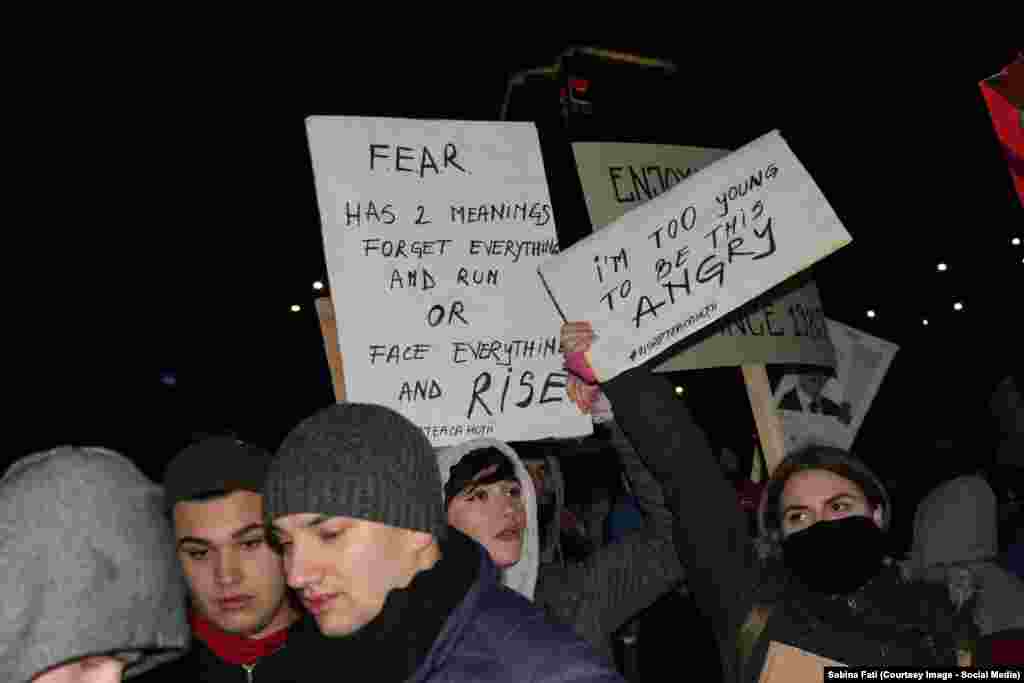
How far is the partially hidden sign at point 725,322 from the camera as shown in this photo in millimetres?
3949

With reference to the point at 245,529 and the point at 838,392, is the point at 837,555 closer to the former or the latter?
the point at 245,529

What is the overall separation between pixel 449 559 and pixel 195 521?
101 cm

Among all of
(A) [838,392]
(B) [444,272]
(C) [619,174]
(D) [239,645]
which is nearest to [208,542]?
(D) [239,645]

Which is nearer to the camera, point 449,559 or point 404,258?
point 449,559

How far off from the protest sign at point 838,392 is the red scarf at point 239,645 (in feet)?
7.51

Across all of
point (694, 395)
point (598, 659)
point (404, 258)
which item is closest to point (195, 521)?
point (404, 258)

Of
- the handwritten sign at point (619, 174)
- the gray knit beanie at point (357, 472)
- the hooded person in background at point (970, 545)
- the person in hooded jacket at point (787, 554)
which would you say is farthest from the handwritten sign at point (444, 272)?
the hooded person in background at point (970, 545)

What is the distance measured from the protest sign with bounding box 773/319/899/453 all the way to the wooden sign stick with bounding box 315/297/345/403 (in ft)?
5.91

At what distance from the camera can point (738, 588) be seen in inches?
116

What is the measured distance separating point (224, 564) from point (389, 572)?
36.3 inches

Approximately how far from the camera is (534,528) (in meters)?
3.45

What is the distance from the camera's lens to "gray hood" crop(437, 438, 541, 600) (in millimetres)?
3387

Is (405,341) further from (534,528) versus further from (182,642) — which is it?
(182,642)

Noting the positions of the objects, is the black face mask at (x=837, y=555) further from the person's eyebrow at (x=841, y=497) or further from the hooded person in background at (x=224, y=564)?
the hooded person in background at (x=224, y=564)
